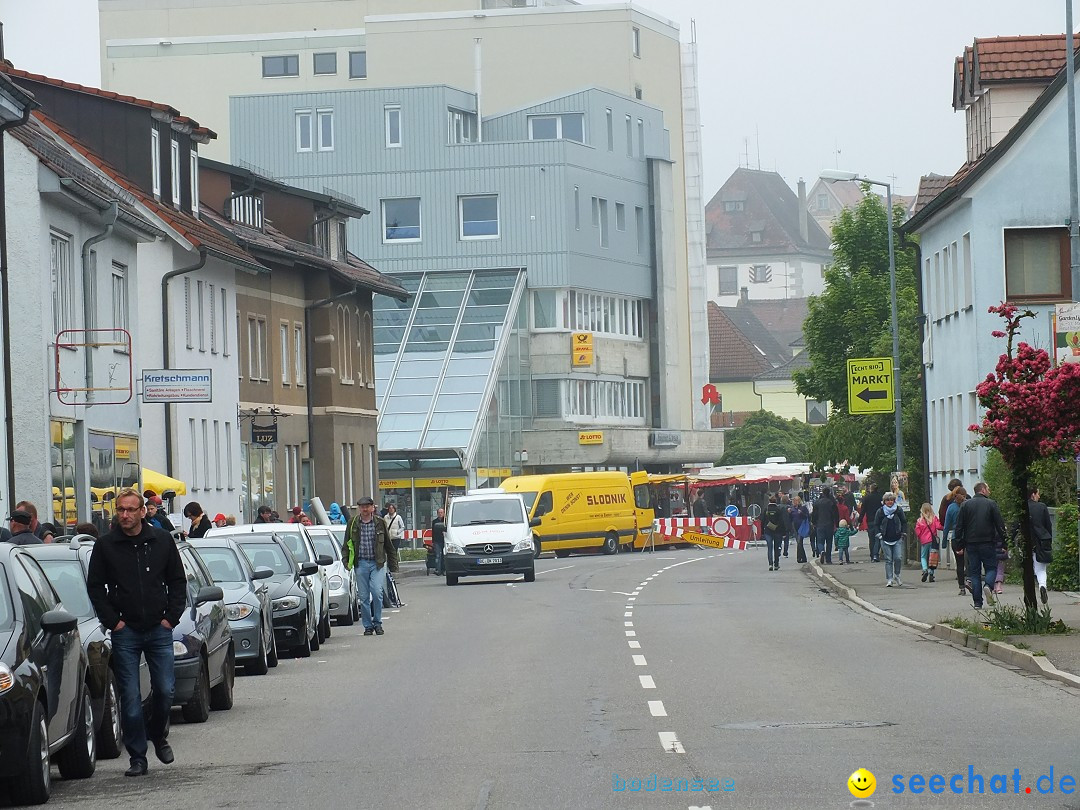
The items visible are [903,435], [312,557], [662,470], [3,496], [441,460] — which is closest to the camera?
[312,557]

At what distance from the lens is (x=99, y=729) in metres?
13.3

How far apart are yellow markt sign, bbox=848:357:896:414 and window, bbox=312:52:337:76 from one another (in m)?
62.9

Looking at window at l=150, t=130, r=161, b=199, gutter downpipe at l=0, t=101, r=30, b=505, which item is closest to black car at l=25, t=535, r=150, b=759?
gutter downpipe at l=0, t=101, r=30, b=505

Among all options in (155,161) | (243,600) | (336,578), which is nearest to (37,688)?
(243,600)

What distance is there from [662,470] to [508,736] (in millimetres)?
85250

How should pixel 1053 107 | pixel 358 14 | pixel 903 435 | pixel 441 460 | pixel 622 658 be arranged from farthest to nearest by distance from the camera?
pixel 358 14 → pixel 441 460 → pixel 903 435 → pixel 1053 107 → pixel 622 658

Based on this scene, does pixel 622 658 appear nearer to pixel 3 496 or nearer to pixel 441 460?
pixel 3 496

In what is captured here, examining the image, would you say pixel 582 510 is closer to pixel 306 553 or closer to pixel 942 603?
pixel 942 603

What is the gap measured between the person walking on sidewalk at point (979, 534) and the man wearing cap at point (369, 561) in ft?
24.8

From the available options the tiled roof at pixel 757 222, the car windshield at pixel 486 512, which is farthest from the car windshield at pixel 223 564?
the tiled roof at pixel 757 222

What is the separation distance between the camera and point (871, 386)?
46.8 meters

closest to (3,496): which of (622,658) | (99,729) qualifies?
(622,658)

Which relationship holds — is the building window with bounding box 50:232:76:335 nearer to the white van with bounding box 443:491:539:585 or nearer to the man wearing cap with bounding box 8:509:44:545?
the man wearing cap with bounding box 8:509:44:545

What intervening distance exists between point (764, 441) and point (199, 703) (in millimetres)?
100493
